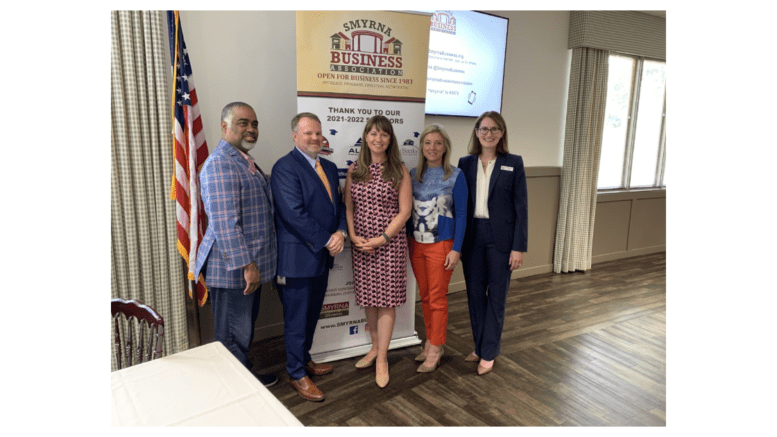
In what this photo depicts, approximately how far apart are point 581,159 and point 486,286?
8.77 feet

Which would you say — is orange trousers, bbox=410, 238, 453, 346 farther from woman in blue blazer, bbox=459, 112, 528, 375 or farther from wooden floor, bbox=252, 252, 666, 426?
wooden floor, bbox=252, 252, 666, 426

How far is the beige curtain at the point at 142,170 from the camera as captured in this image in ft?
7.61

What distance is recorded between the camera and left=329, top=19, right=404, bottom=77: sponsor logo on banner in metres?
2.57

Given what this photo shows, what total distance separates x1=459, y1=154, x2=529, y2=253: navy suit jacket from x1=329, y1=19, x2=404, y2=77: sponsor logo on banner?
87cm

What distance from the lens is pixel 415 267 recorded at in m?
2.68

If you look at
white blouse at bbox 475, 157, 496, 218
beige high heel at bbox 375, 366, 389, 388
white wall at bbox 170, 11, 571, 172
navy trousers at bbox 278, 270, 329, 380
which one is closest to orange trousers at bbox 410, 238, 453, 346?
white blouse at bbox 475, 157, 496, 218

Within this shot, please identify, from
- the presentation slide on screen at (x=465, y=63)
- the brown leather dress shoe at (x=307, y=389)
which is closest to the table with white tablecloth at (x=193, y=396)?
the brown leather dress shoe at (x=307, y=389)

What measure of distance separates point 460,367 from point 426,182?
3.84 ft

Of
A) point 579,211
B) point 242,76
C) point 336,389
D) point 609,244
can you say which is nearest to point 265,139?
point 242,76

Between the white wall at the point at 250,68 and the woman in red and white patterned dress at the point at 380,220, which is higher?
the white wall at the point at 250,68

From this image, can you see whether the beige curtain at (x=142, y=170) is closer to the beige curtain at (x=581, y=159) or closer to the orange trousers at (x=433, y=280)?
the orange trousers at (x=433, y=280)

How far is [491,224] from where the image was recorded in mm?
2551

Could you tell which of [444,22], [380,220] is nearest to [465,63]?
[444,22]

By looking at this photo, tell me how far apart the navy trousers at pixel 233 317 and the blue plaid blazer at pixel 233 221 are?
9 cm
